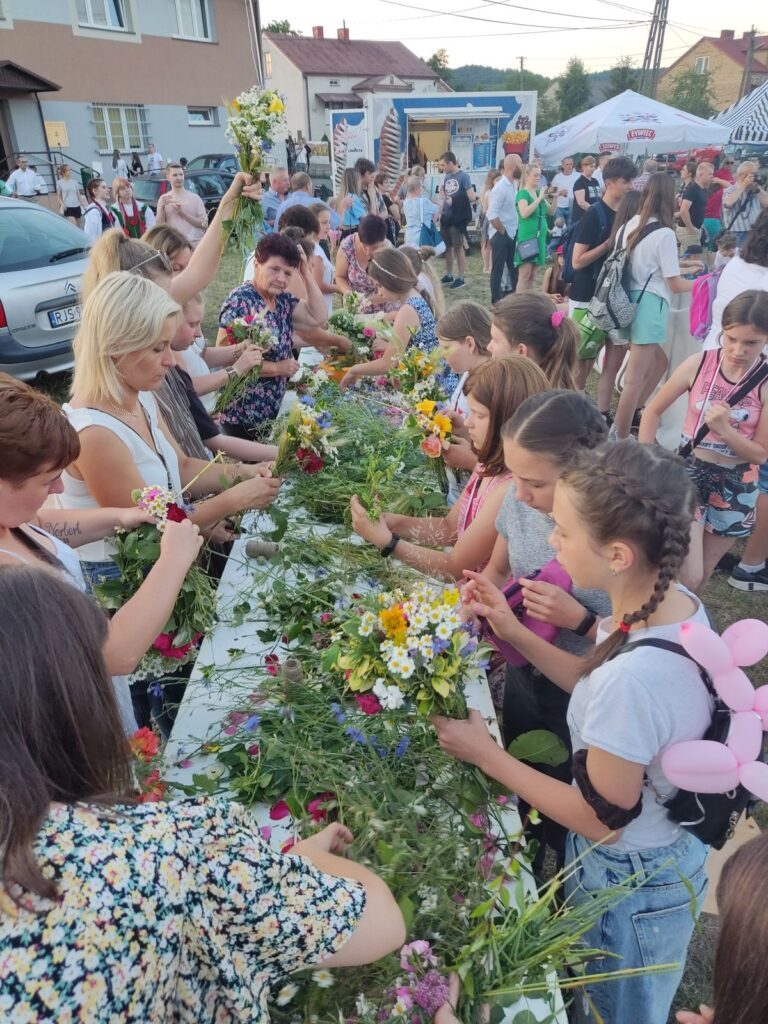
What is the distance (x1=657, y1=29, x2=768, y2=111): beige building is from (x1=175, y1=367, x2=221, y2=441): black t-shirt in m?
61.4

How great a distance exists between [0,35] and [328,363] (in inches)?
789

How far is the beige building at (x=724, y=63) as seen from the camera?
52.4m

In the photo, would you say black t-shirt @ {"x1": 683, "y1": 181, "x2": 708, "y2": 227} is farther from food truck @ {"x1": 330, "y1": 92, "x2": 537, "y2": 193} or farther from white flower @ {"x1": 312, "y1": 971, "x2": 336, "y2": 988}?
white flower @ {"x1": 312, "y1": 971, "x2": 336, "y2": 988}

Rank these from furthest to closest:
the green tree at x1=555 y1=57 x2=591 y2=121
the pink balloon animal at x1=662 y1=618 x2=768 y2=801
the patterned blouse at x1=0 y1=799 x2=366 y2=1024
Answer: the green tree at x1=555 y1=57 x2=591 y2=121 < the pink balloon animal at x1=662 y1=618 x2=768 y2=801 < the patterned blouse at x1=0 y1=799 x2=366 y2=1024

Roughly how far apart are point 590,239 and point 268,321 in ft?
11.2

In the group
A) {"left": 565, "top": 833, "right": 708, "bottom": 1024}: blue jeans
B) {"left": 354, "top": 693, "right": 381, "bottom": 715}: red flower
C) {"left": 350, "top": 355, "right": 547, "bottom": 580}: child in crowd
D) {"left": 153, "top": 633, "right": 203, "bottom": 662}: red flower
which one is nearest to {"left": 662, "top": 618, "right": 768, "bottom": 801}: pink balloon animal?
{"left": 565, "top": 833, "right": 708, "bottom": 1024}: blue jeans

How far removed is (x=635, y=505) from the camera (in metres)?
1.35

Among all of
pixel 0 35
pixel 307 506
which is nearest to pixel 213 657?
pixel 307 506

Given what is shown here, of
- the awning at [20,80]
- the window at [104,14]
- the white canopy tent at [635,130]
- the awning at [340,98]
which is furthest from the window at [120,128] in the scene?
the awning at [340,98]

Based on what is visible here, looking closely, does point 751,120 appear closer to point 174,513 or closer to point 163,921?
point 174,513

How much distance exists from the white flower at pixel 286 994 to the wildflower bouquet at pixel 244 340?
3.01 meters

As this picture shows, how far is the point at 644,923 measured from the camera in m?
1.45

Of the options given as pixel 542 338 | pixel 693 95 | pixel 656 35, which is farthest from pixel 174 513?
pixel 693 95

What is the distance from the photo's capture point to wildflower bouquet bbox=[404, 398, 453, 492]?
2641 millimetres
